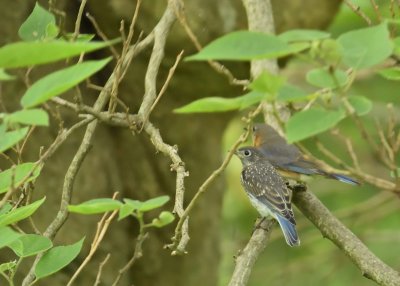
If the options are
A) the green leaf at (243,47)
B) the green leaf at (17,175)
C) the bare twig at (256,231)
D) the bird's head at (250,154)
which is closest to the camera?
the green leaf at (243,47)

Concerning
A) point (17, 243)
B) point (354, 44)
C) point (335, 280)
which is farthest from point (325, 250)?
point (354, 44)

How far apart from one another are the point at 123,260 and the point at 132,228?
218 mm

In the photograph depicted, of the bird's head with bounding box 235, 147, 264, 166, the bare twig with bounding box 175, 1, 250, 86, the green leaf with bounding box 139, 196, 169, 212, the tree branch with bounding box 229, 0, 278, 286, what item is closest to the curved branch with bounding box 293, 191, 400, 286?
the tree branch with bounding box 229, 0, 278, 286

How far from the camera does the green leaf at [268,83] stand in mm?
1764

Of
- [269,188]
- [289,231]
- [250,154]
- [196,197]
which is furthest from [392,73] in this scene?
[250,154]

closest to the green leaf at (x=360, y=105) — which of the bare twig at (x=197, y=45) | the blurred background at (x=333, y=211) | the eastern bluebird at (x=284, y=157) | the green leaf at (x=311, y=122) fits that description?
the green leaf at (x=311, y=122)

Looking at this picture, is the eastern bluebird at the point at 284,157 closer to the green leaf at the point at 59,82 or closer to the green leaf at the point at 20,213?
the green leaf at the point at 20,213

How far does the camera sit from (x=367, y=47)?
1822 millimetres

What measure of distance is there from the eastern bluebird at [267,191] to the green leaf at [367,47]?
220 centimetres

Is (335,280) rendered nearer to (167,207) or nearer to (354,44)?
(167,207)

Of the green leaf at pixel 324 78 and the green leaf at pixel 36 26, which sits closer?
the green leaf at pixel 324 78

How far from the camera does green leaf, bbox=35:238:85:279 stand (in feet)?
8.64

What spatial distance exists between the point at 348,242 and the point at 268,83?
164 centimetres

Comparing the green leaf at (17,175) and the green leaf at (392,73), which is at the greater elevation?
the green leaf at (17,175)
